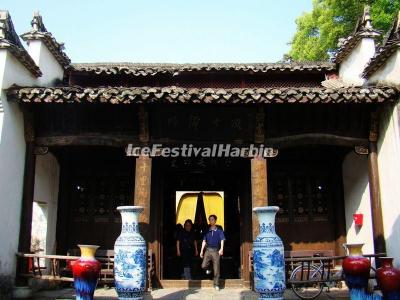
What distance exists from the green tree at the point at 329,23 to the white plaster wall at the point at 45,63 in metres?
9.16

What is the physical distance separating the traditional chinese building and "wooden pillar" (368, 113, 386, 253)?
2 cm

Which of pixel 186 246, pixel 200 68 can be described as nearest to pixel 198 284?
pixel 186 246

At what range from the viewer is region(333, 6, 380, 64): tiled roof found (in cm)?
896

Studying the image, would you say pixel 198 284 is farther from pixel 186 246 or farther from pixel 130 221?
pixel 130 221

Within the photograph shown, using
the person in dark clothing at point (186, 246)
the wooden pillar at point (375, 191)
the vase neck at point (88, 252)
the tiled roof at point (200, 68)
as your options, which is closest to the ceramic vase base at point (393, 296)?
the wooden pillar at point (375, 191)

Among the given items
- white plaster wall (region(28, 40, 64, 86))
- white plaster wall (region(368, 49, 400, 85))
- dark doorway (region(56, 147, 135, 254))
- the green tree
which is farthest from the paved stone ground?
the green tree

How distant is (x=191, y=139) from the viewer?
25.7 feet

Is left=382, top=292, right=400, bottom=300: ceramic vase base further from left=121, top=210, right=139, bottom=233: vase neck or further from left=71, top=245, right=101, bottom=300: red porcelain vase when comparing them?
left=71, top=245, right=101, bottom=300: red porcelain vase

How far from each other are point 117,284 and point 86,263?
1.64 feet

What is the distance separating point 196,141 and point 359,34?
417 cm

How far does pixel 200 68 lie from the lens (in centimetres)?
1022

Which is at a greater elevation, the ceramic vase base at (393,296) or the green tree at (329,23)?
the green tree at (329,23)

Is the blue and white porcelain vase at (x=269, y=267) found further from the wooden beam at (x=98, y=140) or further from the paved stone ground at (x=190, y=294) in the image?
the wooden beam at (x=98, y=140)

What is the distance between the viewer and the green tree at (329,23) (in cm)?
1466
